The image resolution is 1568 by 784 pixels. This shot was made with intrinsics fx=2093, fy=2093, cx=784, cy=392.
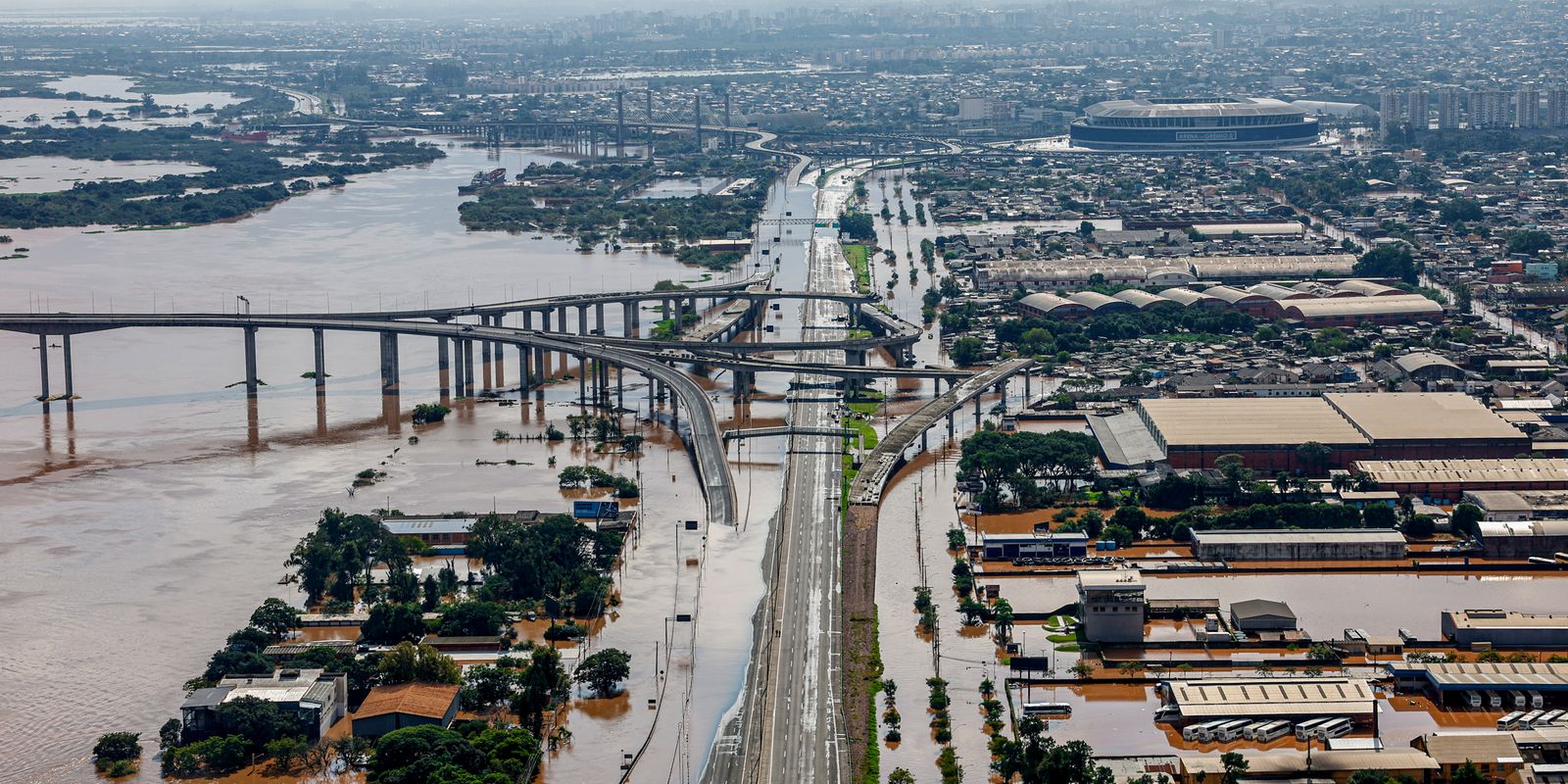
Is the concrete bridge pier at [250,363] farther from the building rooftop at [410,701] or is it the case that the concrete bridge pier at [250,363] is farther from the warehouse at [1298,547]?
the warehouse at [1298,547]

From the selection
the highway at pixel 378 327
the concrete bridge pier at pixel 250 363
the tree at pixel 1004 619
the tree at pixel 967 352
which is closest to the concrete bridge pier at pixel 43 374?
the highway at pixel 378 327

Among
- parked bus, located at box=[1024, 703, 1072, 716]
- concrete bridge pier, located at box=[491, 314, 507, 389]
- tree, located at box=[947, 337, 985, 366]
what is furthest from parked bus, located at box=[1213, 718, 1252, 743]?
concrete bridge pier, located at box=[491, 314, 507, 389]

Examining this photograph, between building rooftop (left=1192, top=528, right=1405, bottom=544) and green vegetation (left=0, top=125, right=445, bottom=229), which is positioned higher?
green vegetation (left=0, top=125, right=445, bottom=229)

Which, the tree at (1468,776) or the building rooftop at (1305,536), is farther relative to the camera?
the building rooftop at (1305,536)

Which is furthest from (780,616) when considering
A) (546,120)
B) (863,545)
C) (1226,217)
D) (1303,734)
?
(546,120)

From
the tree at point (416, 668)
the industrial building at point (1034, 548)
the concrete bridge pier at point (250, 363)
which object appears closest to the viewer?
the tree at point (416, 668)

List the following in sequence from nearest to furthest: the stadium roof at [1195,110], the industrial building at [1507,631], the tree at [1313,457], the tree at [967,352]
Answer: the industrial building at [1507,631] → the tree at [1313,457] → the tree at [967,352] → the stadium roof at [1195,110]

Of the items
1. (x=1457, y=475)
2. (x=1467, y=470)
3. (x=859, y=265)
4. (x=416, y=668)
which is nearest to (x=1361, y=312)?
(x=859, y=265)

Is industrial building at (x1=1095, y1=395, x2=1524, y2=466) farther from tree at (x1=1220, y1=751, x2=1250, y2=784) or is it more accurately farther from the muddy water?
tree at (x1=1220, y1=751, x2=1250, y2=784)
